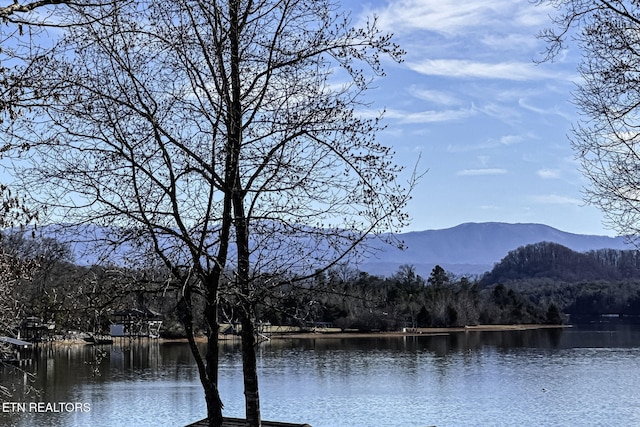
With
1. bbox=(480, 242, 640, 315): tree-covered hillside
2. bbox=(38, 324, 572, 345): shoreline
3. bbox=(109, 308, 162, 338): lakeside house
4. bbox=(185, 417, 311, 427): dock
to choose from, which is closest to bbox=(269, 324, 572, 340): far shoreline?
bbox=(38, 324, 572, 345): shoreline

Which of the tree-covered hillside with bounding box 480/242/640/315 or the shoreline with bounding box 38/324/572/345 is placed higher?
the tree-covered hillside with bounding box 480/242/640/315

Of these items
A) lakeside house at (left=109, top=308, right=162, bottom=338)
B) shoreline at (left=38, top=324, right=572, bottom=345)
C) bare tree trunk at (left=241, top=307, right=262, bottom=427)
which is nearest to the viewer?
bare tree trunk at (left=241, top=307, right=262, bottom=427)

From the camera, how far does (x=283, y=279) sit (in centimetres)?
621

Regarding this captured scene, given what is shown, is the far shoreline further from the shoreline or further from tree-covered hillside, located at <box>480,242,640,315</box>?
tree-covered hillside, located at <box>480,242,640,315</box>

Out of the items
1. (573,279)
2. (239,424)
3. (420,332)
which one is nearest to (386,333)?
(420,332)

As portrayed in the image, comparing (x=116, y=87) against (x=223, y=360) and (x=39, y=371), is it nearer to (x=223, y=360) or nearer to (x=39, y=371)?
(x=39, y=371)

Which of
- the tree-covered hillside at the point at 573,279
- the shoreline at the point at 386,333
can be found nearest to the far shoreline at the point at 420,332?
the shoreline at the point at 386,333

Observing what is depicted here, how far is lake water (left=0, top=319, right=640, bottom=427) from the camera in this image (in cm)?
1992

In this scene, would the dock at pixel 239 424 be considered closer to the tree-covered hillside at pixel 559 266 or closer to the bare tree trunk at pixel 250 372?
the bare tree trunk at pixel 250 372

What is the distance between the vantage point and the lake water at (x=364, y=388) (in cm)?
1992

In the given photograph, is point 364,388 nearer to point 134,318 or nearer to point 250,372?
point 134,318

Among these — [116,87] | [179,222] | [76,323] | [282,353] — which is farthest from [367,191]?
[282,353]

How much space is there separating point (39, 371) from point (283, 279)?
29518 mm

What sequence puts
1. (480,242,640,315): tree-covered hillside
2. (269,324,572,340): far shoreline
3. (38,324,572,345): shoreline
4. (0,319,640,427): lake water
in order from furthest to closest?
1. (480,242,640,315): tree-covered hillside
2. (269,324,572,340): far shoreline
3. (38,324,572,345): shoreline
4. (0,319,640,427): lake water
